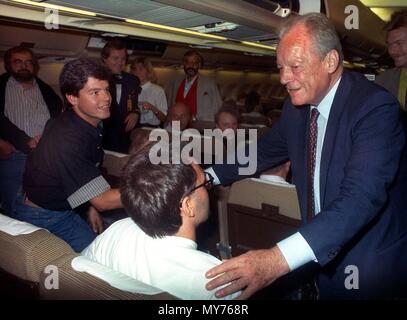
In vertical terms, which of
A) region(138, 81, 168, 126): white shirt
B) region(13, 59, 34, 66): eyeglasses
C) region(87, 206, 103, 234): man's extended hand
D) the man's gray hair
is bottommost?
region(87, 206, 103, 234): man's extended hand

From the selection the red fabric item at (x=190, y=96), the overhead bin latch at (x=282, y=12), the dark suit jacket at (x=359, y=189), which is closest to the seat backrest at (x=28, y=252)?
the dark suit jacket at (x=359, y=189)

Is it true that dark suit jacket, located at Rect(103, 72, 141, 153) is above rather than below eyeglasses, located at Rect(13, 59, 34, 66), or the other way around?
below

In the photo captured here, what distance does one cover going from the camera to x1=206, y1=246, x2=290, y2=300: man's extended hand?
3.84 feet

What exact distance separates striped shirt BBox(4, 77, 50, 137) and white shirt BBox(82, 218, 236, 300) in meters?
2.87

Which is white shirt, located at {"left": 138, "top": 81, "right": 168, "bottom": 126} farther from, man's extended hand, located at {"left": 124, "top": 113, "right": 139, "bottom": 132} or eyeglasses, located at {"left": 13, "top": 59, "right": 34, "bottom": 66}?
eyeglasses, located at {"left": 13, "top": 59, "right": 34, "bottom": 66}

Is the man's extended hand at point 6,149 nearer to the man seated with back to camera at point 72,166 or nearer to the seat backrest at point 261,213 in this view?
the man seated with back to camera at point 72,166

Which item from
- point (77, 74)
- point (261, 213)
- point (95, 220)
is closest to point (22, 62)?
point (77, 74)

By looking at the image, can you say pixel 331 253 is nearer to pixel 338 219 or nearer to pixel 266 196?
pixel 338 219

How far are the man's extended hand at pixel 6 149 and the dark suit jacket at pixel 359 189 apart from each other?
2924 mm

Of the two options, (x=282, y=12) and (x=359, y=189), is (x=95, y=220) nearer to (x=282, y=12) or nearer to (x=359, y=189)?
(x=359, y=189)

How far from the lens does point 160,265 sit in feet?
4.11

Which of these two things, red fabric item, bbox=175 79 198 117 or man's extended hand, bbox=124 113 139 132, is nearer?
man's extended hand, bbox=124 113 139 132

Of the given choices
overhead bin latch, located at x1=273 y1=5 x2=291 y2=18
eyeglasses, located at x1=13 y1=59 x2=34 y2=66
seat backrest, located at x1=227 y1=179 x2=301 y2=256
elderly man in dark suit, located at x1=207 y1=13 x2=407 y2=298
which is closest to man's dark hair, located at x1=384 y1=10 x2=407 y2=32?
overhead bin latch, located at x1=273 y1=5 x2=291 y2=18

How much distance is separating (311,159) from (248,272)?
2.46 ft
